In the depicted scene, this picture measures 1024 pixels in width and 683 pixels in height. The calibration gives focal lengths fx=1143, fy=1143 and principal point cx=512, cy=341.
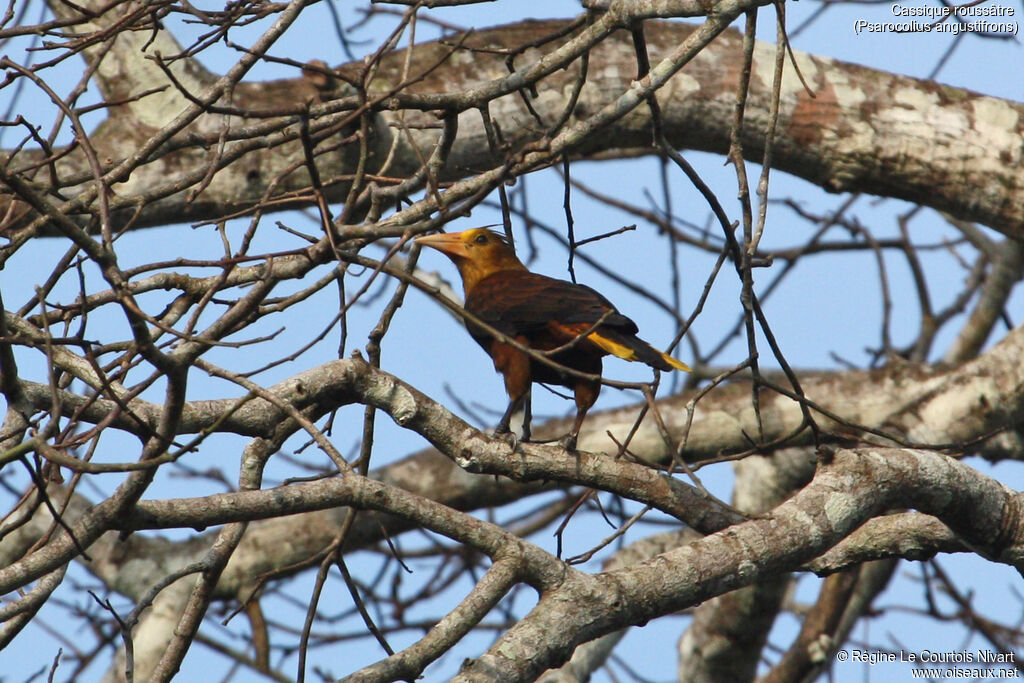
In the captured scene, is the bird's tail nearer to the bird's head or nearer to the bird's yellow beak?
the bird's head

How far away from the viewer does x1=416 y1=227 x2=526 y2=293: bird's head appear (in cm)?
497

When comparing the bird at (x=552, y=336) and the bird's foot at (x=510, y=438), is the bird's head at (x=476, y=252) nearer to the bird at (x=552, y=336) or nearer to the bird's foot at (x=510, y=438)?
the bird at (x=552, y=336)

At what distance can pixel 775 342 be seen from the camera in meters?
3.06

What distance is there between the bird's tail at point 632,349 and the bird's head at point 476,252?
134cm

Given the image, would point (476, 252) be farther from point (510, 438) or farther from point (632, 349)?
point (510, 438)

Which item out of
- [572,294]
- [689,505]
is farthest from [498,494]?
[689,505]

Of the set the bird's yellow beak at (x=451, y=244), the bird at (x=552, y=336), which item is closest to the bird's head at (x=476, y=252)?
the bird's yellow beak at (x=451, y=244)

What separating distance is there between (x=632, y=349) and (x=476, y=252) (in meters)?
1.59

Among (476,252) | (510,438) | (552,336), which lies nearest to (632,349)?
(552,336)

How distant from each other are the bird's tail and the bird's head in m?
1.34

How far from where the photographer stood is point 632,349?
355cm

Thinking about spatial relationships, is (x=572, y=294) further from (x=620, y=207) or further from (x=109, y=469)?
(x=620, y=207)

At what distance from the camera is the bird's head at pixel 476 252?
4973 mm

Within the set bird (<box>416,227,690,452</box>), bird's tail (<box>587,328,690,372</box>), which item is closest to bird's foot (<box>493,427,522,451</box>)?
bird (<box>416,227,690,452</box>)
